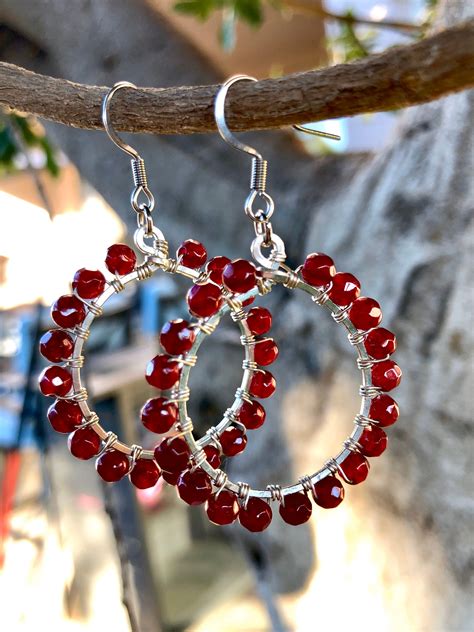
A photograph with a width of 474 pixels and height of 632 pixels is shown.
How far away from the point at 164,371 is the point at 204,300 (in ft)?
0.17

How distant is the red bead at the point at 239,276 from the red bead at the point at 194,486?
0.41ft

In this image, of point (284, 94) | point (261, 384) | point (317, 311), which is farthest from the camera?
point (317, 311)

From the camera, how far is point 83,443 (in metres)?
0.44

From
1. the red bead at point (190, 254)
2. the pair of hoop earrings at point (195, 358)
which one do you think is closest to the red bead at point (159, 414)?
the pair of hoop earrings at point (195, 358)

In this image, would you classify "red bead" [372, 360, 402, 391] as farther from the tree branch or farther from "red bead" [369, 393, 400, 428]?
the tree branch

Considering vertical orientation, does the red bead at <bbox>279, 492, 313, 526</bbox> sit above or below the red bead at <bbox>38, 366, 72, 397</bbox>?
below

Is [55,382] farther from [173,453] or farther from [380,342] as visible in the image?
[380,342]

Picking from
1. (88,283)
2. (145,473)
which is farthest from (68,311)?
(145,473)

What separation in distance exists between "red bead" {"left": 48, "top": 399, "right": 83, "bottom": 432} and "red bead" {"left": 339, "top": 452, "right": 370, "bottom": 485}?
0.19 m

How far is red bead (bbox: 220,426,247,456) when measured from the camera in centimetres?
Result: 48

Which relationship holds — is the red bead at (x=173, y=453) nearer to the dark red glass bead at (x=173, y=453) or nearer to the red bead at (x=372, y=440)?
the dark red glass bead at (x=173, y=453)

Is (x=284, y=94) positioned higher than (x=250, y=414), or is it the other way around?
(x=284, y=94)

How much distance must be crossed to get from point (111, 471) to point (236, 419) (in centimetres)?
10

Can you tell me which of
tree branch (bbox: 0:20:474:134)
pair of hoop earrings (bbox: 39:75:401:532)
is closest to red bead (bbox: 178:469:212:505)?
pair of hoop earrings (bbox: 39:75:401:532)
